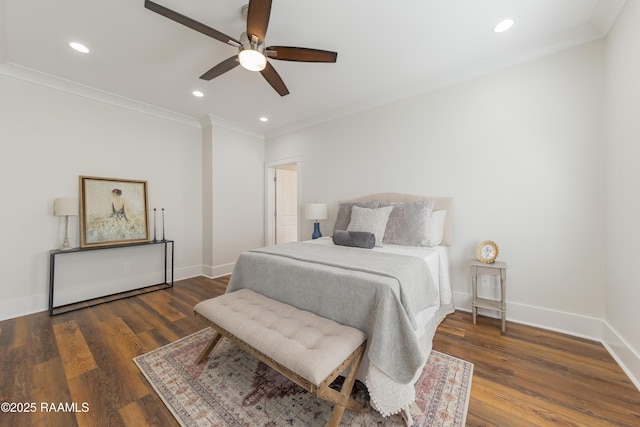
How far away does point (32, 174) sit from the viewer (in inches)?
107

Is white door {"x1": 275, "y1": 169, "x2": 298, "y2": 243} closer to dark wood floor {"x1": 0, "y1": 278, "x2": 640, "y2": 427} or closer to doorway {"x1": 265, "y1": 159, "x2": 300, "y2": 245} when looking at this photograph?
doorway {"x1": 265, "y1": 159, "x2": 300, "y2": 245}

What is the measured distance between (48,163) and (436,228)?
456 cm

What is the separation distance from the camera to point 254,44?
180cm

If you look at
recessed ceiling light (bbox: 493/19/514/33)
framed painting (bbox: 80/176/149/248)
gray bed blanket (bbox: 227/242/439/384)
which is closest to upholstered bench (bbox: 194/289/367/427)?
gray bed blanket (bbox: 227/242/439/384)

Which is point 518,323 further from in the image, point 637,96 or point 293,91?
point 293,91

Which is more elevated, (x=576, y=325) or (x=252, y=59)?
(x=252, y=59)

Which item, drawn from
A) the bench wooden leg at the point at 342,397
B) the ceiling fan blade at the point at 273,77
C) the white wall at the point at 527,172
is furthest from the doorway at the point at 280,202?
the bench wooden leg at the point at 342,397

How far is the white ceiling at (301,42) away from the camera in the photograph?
6.02 ft

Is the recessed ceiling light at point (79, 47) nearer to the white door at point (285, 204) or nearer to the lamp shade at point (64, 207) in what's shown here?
the lamp shade at point (64, 207)

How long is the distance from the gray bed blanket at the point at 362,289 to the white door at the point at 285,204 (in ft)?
9.24

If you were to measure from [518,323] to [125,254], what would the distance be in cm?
490

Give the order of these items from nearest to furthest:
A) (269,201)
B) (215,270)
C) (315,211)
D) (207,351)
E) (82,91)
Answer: (207,351), (82,91), (315,211), (215,270), (269,201)

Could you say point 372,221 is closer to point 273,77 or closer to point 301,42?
point 273,77

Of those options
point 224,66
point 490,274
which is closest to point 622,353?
point 490,274
